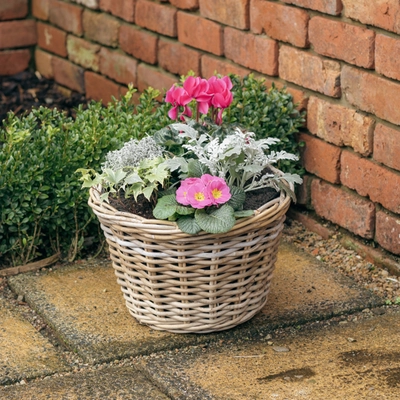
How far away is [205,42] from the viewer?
4.22m

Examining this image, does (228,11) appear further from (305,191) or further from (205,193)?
(205,193)

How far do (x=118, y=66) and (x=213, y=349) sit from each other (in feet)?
8.22

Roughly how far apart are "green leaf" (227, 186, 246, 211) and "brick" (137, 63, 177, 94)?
180 centimetres

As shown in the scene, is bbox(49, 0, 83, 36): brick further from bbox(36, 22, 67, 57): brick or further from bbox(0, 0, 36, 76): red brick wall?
bbox(0, 0, 36, 76): red brick wall

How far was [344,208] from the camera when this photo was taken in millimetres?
3602

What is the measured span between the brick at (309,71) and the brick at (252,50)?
0.15 ft

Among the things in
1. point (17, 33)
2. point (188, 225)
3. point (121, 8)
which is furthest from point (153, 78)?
point (188, 225)

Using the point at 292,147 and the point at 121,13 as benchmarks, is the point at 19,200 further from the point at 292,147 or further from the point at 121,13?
the point at 121,13

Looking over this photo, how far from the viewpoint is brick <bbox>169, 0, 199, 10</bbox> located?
4.23 meters

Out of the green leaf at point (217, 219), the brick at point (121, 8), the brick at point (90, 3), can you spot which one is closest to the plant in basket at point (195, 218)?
the green leaf at point (217, 219)

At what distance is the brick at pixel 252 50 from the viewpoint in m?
3.82

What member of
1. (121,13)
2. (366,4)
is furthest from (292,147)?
(121,13)

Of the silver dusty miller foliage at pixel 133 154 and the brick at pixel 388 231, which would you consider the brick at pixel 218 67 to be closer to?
the brick at pixel 388 231

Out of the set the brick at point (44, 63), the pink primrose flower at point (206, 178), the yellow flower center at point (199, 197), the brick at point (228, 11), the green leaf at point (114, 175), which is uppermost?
the brick at point (228, 11)
